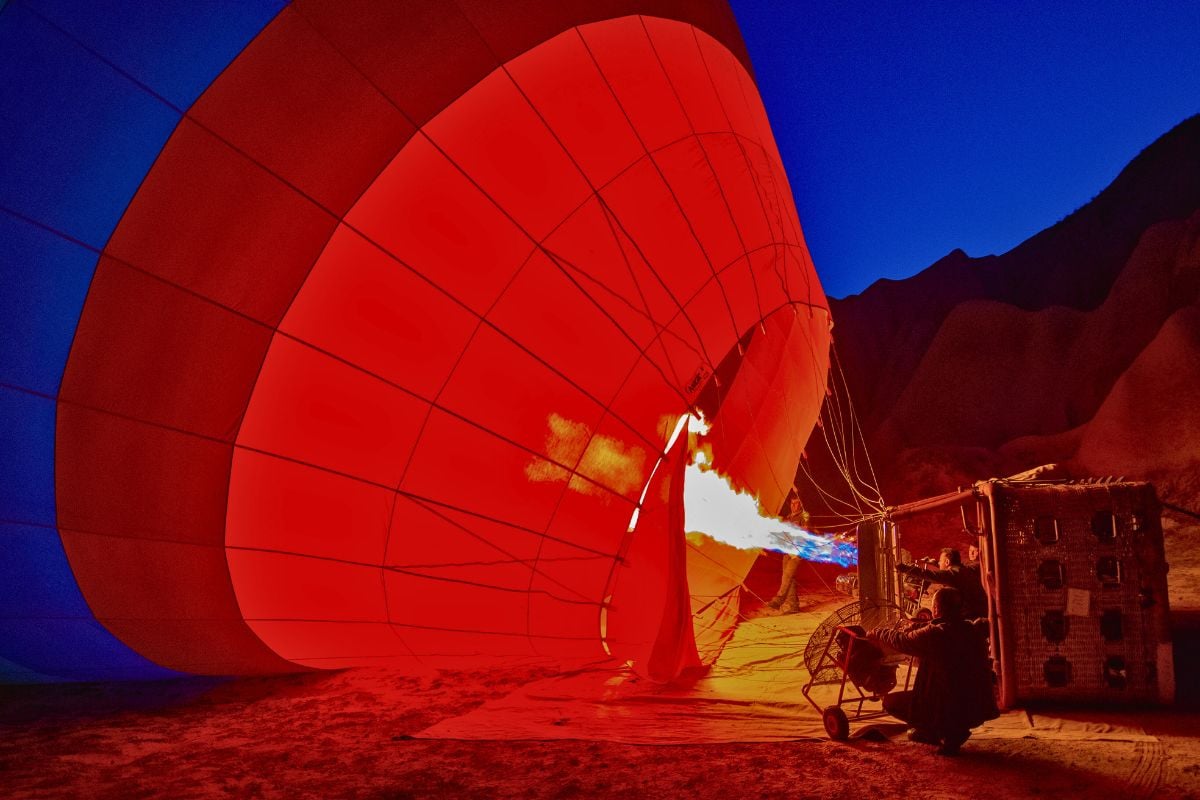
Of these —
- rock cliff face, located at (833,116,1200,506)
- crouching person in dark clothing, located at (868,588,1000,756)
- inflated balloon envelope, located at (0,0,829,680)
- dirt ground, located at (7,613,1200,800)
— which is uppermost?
rock cliff face, located at (833,116,1200,506)

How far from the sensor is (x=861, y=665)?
159 inches

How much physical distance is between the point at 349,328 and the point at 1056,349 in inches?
820

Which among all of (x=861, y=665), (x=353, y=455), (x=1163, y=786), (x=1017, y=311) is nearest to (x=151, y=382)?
(x=353, y=455)

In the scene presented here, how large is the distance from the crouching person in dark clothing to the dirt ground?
13cm

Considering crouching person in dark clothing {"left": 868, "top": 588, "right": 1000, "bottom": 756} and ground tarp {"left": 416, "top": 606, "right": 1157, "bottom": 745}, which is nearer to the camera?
crouching person in dark clothing {"left": 868, "top": 588, "right": 1000, "bottom": 756}

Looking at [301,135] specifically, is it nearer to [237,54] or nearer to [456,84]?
[237,54]

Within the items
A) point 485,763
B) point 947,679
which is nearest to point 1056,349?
point 947,679

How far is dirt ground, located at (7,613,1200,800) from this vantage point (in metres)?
3.06

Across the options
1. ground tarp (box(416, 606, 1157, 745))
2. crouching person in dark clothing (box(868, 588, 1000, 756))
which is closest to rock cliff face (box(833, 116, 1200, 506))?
ground tarp (box(416, 606, 1157, 745))

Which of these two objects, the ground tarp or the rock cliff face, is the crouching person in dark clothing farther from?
the rock cliff face

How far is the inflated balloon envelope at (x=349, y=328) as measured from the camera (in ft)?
10.9

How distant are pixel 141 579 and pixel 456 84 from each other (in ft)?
9.77

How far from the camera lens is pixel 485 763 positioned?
353 cm

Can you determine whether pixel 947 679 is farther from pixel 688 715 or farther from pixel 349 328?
pixel 349 328
